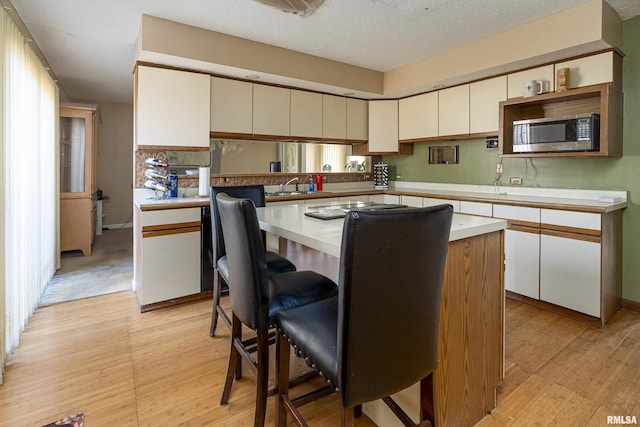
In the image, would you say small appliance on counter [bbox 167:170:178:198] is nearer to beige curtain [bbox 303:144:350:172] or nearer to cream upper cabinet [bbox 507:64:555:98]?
beige curtain [bbox 303:144:350:172]

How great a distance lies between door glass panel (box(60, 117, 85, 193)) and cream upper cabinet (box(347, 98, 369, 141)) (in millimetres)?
3538

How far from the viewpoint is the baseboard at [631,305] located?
9.65 feet

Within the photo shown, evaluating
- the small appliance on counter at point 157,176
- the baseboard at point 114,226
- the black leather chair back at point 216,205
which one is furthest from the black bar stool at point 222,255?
the baseboard at point 114,226

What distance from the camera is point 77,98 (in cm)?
636

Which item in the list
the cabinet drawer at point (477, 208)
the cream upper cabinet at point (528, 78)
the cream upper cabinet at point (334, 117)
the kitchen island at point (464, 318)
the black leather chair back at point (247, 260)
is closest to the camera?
the black leather chair back at point (247, 260)

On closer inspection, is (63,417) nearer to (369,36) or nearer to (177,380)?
(177,380)

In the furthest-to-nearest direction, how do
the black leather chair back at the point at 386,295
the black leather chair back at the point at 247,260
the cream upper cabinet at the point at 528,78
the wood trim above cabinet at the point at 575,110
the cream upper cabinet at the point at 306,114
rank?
the cream upper cabinet at the point at 306,114 < the cream upper cabinet at the point at 528,78 < the wood trim above cabinet at the point at 575,110 < the black leather chair back at the point at 247,260 < the black leather chair back at the point at 386,295

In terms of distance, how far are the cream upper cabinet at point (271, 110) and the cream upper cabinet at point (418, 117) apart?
1.55m

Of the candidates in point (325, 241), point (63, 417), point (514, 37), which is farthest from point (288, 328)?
point (514, 37)

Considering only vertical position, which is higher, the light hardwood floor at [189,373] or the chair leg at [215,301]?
the chair leg at [215,301]

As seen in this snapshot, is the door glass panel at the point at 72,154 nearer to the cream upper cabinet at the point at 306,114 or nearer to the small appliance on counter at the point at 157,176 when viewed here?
the small appliance on counter at the point at 157,176

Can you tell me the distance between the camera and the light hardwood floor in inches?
67.4

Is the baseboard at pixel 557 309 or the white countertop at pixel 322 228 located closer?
the white countertop at pixel 322 228

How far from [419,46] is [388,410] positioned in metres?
3.38
